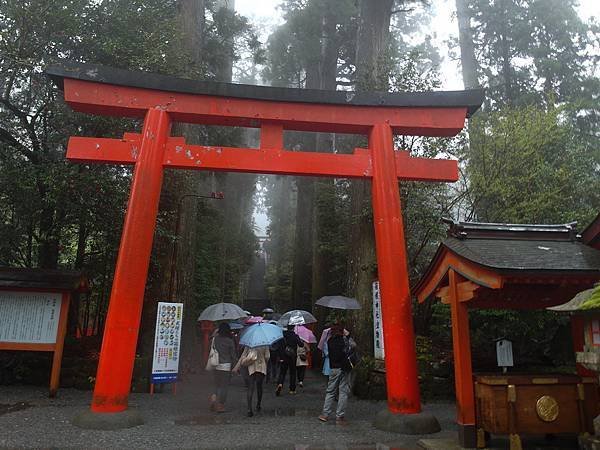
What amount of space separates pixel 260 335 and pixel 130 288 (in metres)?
2.07

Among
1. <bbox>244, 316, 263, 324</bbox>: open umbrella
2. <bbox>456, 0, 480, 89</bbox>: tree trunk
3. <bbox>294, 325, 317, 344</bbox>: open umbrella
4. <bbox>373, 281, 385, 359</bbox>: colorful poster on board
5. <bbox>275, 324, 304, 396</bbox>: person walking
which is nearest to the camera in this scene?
<bbox>244, 316, 263, 324</bbox>: open umbrella

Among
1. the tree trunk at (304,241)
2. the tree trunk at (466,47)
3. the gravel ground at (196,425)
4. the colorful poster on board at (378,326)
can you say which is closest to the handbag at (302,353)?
the gravel ground at (196,425)

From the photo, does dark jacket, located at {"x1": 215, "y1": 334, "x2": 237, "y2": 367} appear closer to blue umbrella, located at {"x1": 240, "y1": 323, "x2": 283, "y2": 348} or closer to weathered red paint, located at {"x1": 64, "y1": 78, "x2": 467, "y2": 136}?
blue umbrella, located at {"x1": 240, "y1": 323, "x2": 283, "y2": 348}

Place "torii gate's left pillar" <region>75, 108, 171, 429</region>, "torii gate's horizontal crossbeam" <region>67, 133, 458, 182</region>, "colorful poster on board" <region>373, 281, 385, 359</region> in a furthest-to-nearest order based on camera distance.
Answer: "colorful poster on board" <region>373, 281, 385, 359</region> < "torii gate's horizontal crossbeam" <region>67, 133, 458, 182</region> < "torii gate's left pillar" <region>75, 108, 171, 429</region>

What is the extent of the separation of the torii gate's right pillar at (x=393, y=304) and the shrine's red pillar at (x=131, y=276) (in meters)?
3.44

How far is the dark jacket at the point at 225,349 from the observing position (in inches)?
271

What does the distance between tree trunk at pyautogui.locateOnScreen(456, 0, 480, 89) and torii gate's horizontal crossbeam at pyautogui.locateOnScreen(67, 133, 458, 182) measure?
11392 mm

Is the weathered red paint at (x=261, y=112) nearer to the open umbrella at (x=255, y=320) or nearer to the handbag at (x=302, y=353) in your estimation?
the open umbrella at (x=255, y=320)

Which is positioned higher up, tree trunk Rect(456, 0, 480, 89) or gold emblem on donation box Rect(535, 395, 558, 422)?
tree trunk Rect(456, 0, 480, 89)

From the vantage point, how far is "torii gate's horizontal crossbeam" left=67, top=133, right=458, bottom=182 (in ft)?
21.6

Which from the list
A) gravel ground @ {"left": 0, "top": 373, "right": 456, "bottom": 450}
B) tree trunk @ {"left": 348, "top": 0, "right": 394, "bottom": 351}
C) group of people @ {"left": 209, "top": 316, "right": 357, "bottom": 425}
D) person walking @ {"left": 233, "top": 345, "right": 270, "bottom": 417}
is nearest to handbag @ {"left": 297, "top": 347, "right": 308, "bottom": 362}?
gravel ground @ {"left": 0, "top": 373, "right": 456, "bottom": 450}

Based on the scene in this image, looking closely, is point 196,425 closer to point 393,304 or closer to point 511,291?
point 393,304

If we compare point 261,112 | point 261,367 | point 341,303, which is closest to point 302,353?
point 341,303

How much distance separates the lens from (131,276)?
616 centimetres
